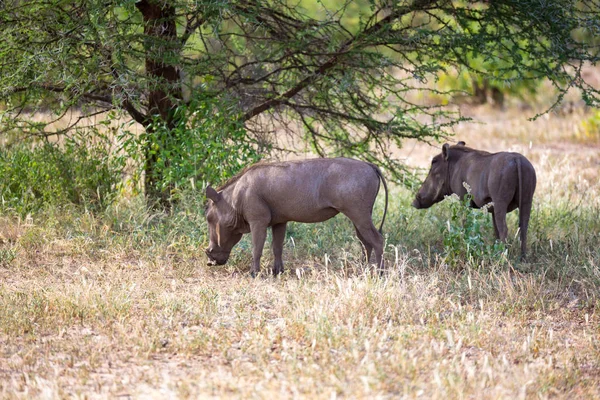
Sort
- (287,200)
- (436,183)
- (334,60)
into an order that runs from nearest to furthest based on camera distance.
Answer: (287,200) < (436,183) < (334,60)

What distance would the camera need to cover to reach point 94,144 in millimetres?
9703

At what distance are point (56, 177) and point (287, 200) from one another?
10.9 ft

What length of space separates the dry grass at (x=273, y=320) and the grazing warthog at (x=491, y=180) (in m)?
0.53

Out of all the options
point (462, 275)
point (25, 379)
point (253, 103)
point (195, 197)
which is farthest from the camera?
point (253, 103)

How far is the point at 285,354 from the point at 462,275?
282 cm

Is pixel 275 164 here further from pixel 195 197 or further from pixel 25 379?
pixel 25 379

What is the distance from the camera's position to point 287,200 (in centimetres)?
741

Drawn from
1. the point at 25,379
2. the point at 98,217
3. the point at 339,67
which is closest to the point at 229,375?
the point at 25,379

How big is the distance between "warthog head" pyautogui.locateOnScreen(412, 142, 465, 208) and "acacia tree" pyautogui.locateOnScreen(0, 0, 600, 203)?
520 mm

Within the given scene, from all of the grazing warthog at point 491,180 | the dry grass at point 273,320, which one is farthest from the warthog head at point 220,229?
the grazing warthog at point 491,180

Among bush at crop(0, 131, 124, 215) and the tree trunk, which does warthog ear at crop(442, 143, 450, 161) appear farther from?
bush at crop(0, 131, 124, 215)

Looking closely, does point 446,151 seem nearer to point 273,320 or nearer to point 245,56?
point 245,56

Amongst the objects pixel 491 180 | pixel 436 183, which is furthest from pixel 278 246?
pixel 491 180

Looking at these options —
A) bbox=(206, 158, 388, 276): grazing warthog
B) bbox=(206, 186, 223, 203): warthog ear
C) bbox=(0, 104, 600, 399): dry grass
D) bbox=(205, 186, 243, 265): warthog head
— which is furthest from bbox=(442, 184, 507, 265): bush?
bbox=(206, 186, 223, 203): warthog ear
